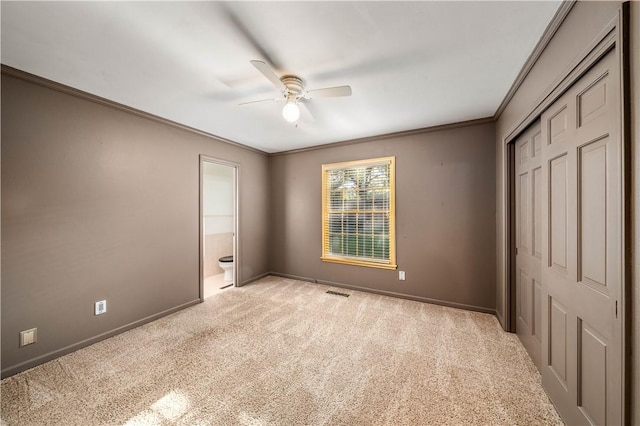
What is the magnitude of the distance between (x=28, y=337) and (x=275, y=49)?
3122 mm

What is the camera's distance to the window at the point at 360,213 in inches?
146

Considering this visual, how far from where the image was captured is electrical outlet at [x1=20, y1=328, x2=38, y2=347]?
1956 millimetres

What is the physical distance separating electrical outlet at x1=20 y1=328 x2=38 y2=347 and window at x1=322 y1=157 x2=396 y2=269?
336 cm

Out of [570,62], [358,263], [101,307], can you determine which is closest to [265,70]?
[570,62]

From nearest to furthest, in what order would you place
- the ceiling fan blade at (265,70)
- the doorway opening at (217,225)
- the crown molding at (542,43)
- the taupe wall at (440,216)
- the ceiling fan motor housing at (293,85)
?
1. the crown molding at (542,43)
2. the ceiling fan blade at (265,70)
3. the ceiling fan motor housing at (293,85)
4. the taupe wall at (440,216)
5. the doorway opening at (217,225)

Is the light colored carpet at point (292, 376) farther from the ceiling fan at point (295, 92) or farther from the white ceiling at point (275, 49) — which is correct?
the white ceiling at point (275, 49)

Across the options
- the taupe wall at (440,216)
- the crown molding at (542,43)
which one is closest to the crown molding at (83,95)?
the taupe wall at (440,216)

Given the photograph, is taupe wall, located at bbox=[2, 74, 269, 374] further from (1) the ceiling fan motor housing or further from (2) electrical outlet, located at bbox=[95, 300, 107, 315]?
(1) the ceiling fan motor housing

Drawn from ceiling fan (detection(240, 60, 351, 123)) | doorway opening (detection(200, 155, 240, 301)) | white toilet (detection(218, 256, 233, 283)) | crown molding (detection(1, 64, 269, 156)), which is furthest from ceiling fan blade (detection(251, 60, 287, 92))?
white toilet (detection(218, 256, 233, 283))

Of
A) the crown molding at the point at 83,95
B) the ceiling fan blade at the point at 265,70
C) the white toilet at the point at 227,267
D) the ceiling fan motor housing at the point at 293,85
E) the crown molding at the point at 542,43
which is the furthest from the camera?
the white toilet at the point at 227,267

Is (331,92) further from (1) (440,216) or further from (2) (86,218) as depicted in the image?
(2) (86,218)

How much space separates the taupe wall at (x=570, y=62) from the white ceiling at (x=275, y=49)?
Answer: 156 millimetres

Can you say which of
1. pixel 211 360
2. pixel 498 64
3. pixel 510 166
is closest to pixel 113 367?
pixel 211 360

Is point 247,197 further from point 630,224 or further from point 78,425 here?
point 630,224
